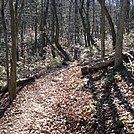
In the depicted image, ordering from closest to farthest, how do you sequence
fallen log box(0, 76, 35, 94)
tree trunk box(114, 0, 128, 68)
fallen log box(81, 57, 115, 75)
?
tree trunk box(114, 0, 128, 68), fallen log box(81, 57, 115, 75), fallen log box(0, 76, 35, 94)

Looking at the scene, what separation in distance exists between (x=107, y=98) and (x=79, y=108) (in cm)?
97

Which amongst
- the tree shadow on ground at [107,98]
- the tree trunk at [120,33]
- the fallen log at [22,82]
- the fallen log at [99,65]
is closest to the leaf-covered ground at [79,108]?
the tree shadow on ground at [107,98]

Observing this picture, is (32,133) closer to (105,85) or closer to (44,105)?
(44,105)

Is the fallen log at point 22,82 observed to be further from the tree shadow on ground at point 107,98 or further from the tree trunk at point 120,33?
the tree trunk at point 120,33

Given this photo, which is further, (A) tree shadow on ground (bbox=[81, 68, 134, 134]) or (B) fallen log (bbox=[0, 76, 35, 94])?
(B) fallen log (bbox=[0, 76, 35, 94])

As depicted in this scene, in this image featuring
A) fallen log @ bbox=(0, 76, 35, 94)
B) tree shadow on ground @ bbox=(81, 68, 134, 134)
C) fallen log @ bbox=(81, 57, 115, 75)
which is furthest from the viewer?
fallen log @ bbox=(0, 76, 35, 94)

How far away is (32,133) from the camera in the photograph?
5016mm

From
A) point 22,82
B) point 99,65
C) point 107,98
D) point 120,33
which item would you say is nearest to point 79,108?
point 107,98

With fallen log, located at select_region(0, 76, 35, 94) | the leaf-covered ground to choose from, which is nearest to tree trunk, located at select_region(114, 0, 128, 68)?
the leaf-covered ground

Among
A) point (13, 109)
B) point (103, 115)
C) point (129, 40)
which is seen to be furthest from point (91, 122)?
point (129, 40)

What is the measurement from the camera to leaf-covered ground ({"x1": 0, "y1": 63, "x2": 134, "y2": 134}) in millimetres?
4512

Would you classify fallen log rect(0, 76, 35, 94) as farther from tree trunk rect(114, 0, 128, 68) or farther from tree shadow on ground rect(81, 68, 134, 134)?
tree trunk rect(114, 0, 128, 68)

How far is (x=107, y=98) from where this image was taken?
221 inches

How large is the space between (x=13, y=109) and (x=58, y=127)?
2.68 meters
